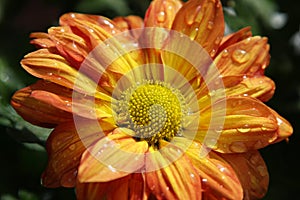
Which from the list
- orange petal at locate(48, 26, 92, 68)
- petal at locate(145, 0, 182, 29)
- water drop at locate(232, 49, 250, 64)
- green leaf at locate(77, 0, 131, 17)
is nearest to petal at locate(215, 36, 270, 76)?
water drop at locate(232, 49, 250, 64)

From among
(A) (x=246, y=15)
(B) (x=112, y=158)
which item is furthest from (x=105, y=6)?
(B) (x=112, y=158)

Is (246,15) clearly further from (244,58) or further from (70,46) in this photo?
(70,46)

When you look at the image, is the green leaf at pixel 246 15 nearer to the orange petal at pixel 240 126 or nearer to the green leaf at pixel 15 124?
the orange petal at pixel 240 126

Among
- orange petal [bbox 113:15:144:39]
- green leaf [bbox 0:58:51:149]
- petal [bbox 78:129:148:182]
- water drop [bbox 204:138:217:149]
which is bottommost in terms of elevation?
green leaf [bbox 0:58:51:149]

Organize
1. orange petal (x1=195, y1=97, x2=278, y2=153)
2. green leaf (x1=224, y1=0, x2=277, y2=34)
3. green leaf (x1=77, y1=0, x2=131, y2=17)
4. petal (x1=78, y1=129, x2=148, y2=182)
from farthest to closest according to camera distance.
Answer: green leaf (x1=77, y1=0, x2=131, y2=17)
green leaf (x1=224, y1=0, x2=277, y2=34)
orange petal (x1=195, y1=97, x2=278, y2=153)
petal (x1=78, y1=129, x2=148, y2=182)

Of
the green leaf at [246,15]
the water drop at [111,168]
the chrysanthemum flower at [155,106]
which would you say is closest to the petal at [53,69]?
the chrysanthemum flower at [155,106]

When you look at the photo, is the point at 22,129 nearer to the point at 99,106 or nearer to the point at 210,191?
the point at 99,106

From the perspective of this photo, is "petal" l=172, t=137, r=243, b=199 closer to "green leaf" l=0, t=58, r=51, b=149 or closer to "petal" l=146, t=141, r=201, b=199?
"petal" l=146, t=141, r=201, b=199

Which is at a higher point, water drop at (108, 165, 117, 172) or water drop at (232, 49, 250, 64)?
water drop at (232, 49, 250, 64)
